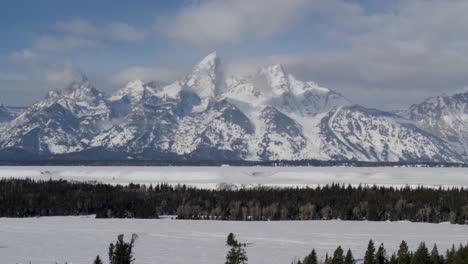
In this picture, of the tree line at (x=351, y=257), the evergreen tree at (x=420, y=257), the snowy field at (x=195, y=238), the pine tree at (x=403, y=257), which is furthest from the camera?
the snowy field at (x=195, y=238)

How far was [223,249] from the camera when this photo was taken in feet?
334

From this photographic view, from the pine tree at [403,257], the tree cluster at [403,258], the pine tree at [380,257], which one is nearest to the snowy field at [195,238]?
the pine tree at [380,257]

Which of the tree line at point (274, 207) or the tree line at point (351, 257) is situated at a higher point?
the tree line at point (274, 207)

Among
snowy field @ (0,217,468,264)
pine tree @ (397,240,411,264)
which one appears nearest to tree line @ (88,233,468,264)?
pine tree @ (397,240,411,264)

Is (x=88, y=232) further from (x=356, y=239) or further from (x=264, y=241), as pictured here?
(x=356, y=239)

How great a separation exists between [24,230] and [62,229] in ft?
22.0

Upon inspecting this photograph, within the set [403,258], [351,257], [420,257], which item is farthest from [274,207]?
[420,257]

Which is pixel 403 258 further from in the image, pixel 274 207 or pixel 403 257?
pixel 274 207

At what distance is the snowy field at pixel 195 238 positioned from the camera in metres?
94.3

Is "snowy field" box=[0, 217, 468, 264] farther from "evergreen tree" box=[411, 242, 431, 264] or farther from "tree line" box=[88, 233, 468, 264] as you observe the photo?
"evergreen tree" box=[411, 242, 431, 264]

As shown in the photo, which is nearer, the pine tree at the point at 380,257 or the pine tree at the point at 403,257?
the pine tree at the point at 403,257

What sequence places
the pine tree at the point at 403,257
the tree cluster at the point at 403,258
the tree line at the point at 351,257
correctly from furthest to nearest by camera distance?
the pine tree at the point at 403,257
the tree cluster at the point at 403,258
the tree line at the point at 351,257

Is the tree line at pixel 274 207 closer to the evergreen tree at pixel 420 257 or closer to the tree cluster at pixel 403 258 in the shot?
the tree cluster at pixel 403 258

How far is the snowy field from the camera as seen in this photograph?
9431 centimetres
